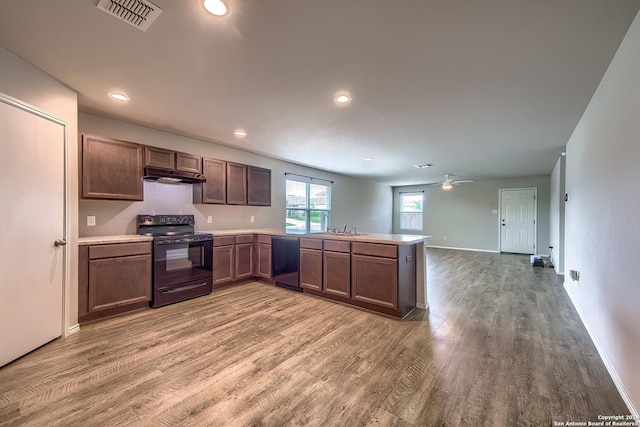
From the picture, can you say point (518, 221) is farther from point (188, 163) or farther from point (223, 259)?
point (188, 163)

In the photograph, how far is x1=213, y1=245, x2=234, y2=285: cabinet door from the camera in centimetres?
392

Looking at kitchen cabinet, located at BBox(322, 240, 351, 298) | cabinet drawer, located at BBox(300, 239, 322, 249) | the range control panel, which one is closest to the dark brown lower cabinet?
the range control panel

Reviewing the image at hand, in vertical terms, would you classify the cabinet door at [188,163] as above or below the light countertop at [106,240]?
above

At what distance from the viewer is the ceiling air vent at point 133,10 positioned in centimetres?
149

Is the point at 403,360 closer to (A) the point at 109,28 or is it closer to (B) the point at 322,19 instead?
(B) the point at 322,19

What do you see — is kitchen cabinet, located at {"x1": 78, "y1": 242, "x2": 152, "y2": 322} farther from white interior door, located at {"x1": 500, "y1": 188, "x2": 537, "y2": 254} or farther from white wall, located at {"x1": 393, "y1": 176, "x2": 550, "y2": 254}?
white interior door, located at {"x1": 500, "y1": 188, "x2": 537, "y2": 254}

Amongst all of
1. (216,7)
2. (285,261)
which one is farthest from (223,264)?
(216,7)

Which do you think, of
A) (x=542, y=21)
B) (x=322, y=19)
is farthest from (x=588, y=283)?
(x=322, y=19)

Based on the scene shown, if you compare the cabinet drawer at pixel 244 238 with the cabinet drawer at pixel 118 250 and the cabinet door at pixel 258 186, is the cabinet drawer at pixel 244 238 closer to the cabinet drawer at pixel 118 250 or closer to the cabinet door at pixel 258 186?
the cabinet door at pixel 258 186

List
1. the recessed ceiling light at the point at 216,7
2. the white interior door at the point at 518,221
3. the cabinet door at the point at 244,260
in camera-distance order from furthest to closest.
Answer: the white interior door at the point at 518,221
the cabinet door at the point at 244,260
the recessed ceiling light at the point at 216,7

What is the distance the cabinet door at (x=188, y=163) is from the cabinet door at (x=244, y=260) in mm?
1374

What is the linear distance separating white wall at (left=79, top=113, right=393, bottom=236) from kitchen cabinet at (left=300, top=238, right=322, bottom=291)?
1.69m

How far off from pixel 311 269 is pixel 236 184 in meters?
2.00

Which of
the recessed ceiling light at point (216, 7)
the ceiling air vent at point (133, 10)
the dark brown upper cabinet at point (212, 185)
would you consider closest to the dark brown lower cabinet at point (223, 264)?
the dark brown upper cabinet at point (212, 185)
